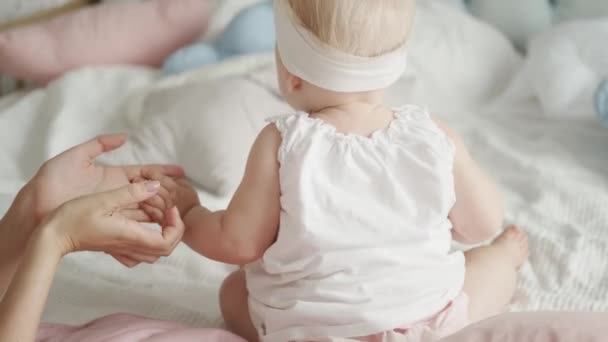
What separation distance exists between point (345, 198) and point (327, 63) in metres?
0.17

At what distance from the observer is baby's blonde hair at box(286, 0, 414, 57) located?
37.9 inches

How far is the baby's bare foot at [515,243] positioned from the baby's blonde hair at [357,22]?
1.55 ft

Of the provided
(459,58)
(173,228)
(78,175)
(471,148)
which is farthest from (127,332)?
(459,58)

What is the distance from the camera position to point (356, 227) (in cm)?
99

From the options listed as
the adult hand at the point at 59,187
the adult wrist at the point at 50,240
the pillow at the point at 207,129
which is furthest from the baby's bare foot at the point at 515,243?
the adult wrist at the point at 50,240

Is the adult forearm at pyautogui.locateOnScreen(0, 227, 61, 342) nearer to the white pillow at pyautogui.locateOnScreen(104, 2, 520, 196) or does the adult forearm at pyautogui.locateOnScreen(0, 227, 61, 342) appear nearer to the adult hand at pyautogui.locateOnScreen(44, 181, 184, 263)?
the adult hand at pyautogui.locateOnScreen(44, 181, 184, 263)

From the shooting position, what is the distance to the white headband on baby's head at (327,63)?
989mm

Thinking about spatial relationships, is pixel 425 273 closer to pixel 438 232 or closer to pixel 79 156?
pixel 438 232

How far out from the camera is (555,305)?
127cm

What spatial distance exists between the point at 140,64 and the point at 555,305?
1.18 meters

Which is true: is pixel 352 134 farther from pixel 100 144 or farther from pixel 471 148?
pixel 471 148

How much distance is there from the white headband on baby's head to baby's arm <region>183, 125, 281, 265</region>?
0.29 ft

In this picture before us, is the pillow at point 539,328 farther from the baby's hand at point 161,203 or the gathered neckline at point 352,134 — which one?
the baby's hand at point 161,203

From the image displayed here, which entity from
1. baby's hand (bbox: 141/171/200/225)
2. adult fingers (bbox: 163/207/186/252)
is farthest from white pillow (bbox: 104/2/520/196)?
adult fingers (bbox: 163/207/186/252)
